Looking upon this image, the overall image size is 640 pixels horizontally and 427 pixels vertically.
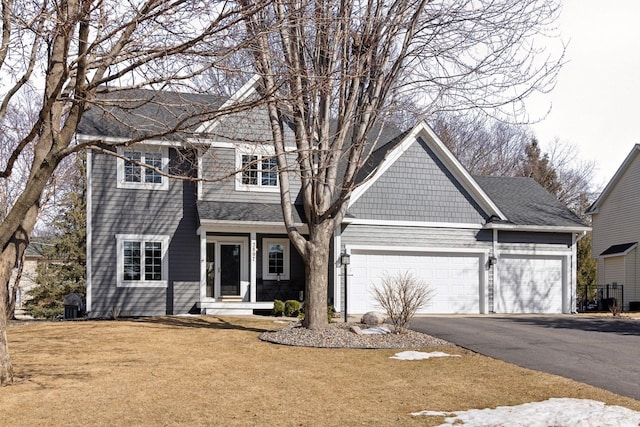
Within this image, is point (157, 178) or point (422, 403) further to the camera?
point (157, 178)

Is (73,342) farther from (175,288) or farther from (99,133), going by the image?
(99,133)

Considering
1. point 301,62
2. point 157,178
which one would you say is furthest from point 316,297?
point 157,178

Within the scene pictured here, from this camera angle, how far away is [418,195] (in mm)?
21062

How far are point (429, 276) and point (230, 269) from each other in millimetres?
6459

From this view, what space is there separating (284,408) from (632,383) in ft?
16.1

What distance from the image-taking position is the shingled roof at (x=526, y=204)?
73.2 feet

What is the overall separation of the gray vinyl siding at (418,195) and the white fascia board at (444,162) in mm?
147

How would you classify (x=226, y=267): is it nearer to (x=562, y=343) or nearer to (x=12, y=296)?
(x=12, y=296)

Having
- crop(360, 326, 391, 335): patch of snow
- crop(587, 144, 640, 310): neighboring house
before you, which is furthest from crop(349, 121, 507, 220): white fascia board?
crop(587, 144, 640, 310): neighboring house

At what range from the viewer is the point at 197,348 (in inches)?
501

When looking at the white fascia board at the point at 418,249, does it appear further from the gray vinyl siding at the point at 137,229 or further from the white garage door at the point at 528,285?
the gray vinyl siding at the point at 137,229

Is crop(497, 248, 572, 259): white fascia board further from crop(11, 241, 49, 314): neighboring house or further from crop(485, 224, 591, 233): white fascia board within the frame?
crop(11, 241, 49, 314): neighboring house

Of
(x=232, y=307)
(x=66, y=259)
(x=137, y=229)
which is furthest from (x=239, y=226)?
(x=66, y=259)

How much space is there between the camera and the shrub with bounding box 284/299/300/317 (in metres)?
19.5
